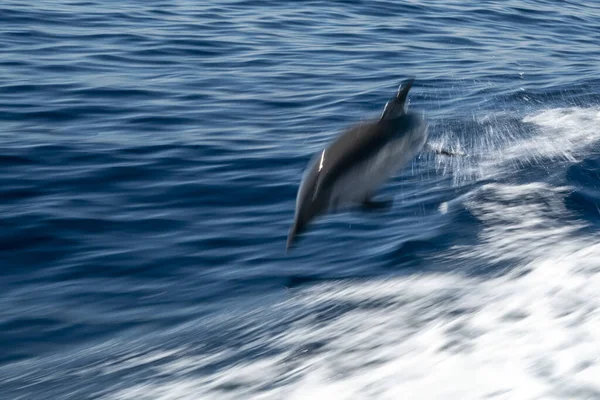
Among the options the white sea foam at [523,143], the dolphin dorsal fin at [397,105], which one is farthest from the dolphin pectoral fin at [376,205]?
the white sea foam at [523,143]

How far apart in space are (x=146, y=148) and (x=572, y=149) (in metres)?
3.27

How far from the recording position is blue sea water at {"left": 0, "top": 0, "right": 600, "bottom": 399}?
378cm

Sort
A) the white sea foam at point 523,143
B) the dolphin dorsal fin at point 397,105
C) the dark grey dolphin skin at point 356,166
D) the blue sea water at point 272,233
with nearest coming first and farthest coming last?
the blue sea water at point 272,233
the dark grey dolphin skin at point 356,166
the dolphin dorsal fin at point 397,105
the white sea foam at point 523,143

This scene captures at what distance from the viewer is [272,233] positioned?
5742 mm

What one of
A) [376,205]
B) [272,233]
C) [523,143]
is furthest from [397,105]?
[523,143]

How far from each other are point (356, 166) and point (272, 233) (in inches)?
70.9

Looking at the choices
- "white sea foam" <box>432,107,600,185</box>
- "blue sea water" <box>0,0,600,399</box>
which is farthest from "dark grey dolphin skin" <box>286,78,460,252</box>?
"white sea foam" <box>432,107,600,185</box>

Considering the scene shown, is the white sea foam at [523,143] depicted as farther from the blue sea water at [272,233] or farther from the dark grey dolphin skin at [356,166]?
Answer: the dark grey dolphin skin at [356,166]

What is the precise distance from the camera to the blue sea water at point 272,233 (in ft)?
12.4

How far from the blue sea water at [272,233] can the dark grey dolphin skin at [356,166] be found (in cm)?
60

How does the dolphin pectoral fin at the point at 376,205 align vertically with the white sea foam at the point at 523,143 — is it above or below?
above

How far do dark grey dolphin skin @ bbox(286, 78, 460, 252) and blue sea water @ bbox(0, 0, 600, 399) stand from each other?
23.5 inches

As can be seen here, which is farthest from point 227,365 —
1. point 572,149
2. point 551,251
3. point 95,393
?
point 572,149

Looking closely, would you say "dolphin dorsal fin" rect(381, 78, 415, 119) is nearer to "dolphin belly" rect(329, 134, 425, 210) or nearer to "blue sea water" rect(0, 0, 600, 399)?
"dolphin belly" rect(329, 134, 425, 210)
